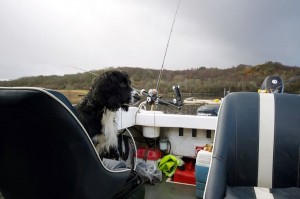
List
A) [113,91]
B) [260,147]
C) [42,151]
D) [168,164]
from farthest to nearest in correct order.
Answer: [168,164] → [113,91] → [260,147] → [42,151]

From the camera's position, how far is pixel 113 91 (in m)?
2.58

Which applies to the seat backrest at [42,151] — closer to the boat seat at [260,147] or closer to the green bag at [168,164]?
the boat seat at [260,147]

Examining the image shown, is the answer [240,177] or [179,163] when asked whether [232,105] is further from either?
[179,163]

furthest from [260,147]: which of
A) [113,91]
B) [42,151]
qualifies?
[113,91]

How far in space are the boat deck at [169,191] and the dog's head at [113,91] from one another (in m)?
0.91

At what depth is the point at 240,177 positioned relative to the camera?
1.36 metres

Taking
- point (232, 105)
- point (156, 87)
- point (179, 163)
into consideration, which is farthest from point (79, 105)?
point (232, 105)

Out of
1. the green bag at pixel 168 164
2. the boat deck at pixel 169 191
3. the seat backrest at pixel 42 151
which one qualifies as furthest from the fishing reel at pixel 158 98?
the seat backrest at pixel 42 151

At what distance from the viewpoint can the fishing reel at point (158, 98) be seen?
2.94 m

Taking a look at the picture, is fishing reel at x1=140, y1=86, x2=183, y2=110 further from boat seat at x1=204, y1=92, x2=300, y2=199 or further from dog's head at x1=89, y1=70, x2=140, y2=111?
boat seat at x1=204, y1=92, x2=300, y2=199

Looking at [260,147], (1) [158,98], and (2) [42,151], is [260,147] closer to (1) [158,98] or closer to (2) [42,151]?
(2) [42,151]

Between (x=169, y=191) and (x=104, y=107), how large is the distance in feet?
3.47

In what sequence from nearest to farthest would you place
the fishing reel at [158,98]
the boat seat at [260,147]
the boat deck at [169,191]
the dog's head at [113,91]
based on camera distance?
the boat seat at [260,147]
the boat deck at [169,191]
the dog's head at [113,91]
the fishing reel at [158,98]

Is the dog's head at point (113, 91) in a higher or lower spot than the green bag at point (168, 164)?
higher
